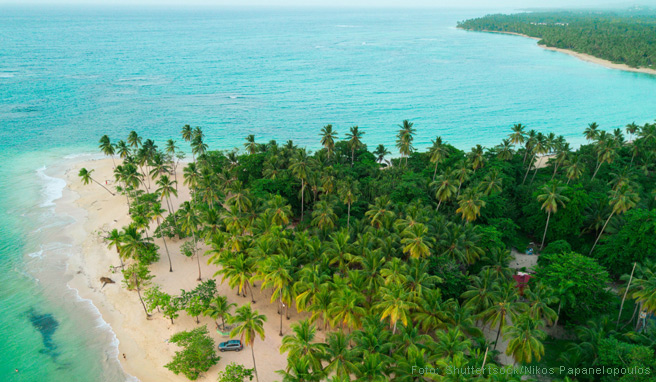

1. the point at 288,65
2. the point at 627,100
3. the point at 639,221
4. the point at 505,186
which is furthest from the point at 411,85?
the point at 639,221

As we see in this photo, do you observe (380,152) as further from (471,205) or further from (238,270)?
(238,270)

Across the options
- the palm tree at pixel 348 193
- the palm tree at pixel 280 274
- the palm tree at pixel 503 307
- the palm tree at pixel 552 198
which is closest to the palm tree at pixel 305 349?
the palm tree at pixel 280 274

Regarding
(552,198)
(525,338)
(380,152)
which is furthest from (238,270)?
(380,152)

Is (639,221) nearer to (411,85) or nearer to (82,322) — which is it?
(82,322)

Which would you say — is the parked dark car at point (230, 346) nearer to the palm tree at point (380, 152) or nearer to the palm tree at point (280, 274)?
the palm tree at point (280, 274)

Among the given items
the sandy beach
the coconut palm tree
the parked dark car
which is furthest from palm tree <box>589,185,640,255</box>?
the parked dark car
